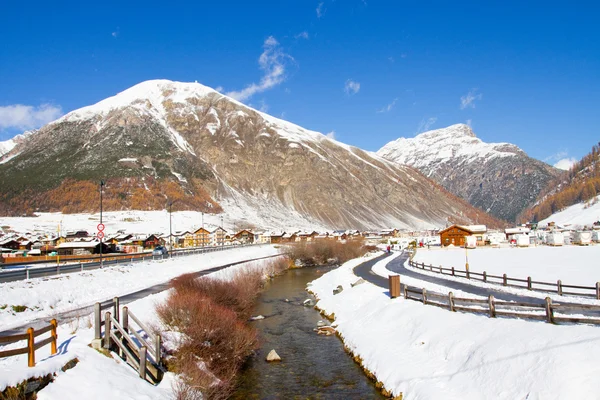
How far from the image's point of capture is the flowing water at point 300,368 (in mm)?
18312

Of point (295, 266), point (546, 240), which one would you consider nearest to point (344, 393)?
point (295, 266)

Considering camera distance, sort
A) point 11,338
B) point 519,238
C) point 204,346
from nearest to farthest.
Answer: point 11,338 < point 204,346 < point 519,238

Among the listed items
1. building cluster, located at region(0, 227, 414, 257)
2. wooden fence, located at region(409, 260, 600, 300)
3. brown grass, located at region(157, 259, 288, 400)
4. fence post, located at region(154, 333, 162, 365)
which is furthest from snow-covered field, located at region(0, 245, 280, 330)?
building cluster, located at region(0, 227, 414, 257)

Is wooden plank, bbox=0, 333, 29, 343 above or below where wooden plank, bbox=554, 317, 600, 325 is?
above

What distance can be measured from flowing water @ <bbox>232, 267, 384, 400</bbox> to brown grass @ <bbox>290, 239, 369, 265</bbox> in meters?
57.4

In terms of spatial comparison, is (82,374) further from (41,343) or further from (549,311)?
(549,311)

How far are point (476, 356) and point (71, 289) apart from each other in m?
26.6

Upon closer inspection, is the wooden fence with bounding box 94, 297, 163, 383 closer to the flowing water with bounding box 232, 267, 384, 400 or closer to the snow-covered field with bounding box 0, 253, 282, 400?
the snow-covered field with bounding box 0, 253, 282, 400

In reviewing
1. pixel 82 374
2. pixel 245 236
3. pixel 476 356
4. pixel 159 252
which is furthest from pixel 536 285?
pixel 245 236

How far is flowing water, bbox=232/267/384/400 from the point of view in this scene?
721 inches

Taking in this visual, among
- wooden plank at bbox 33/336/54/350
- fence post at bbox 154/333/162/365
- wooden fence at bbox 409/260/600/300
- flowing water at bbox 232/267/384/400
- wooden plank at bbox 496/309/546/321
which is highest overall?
wooden plank at bbox 33/336/54/350

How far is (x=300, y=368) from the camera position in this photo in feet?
70.8

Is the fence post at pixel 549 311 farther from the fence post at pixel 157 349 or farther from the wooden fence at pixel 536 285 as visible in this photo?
the fence post at pixel 157 349

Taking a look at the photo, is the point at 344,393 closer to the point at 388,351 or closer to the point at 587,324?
the point at 388,351
